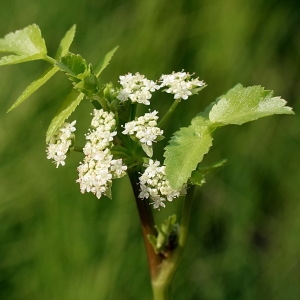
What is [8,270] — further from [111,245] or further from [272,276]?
[272,276]

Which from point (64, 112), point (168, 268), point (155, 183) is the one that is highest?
point (64, 112)

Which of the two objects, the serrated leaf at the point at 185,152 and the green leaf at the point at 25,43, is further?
the green leaf at the point at 25,43

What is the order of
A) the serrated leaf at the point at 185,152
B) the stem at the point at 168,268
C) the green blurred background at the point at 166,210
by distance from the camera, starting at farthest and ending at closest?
the green blurred background at the point at 166,210 < the stem at the point at 168,268 < the serrated leaf at the point at 185,152

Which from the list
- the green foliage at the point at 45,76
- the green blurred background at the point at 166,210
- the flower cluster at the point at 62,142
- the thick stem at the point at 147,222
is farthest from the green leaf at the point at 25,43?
the green blurred background at the point at 166,210

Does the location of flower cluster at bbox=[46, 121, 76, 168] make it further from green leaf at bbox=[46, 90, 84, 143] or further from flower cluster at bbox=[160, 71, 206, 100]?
flower cluster at bbox=[160, 71, 206, 100]

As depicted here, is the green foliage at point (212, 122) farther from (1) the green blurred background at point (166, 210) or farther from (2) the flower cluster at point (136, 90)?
(1) the green blurred background at point (166, 210)

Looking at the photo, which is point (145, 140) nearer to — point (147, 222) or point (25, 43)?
point (147, 222)

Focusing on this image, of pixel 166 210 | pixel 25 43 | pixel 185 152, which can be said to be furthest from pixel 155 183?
pixel 166 210
